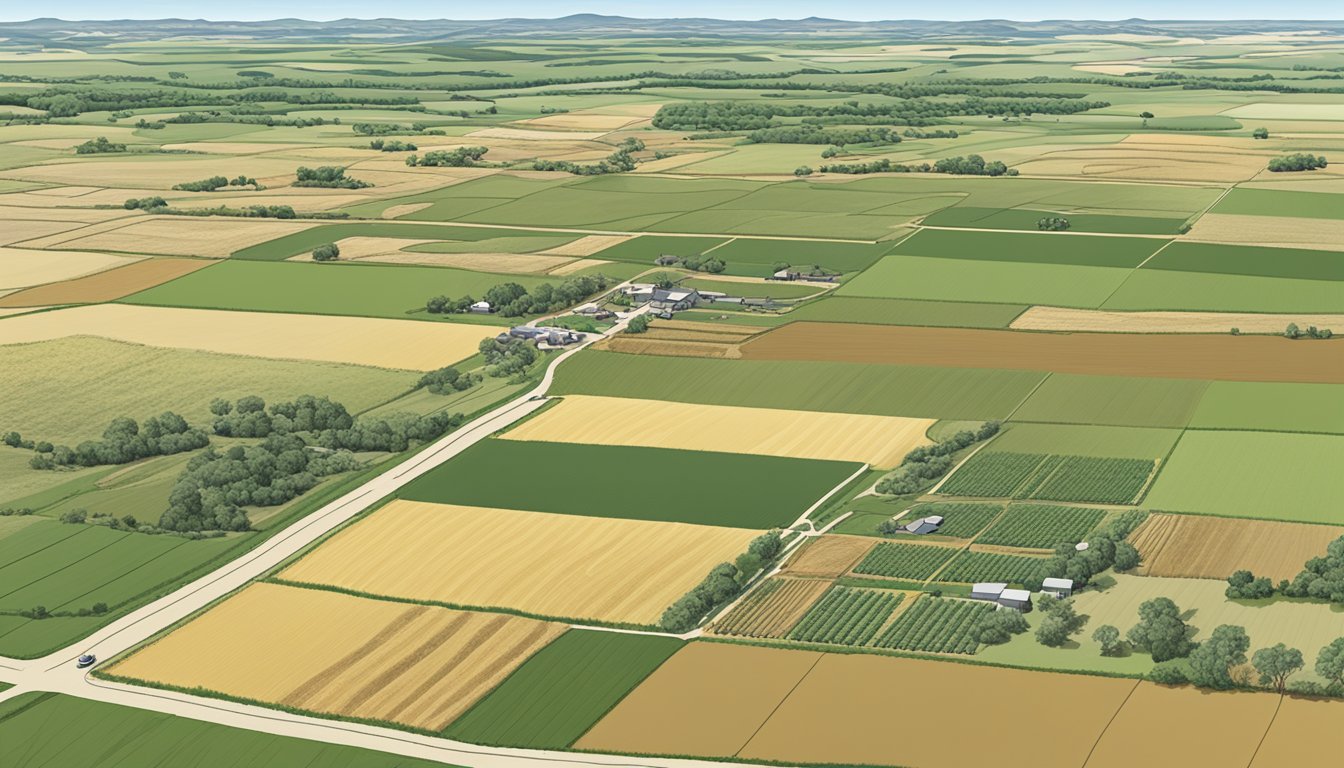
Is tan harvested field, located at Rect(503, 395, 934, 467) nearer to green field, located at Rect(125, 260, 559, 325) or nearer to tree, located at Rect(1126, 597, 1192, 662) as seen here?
tree, located at Rect(1126, 597, 1192, 662)

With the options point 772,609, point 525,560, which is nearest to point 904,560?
point 772,609

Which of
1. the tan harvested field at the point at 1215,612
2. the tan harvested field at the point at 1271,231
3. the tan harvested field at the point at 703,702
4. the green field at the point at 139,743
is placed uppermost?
the green field at the point at 139,743

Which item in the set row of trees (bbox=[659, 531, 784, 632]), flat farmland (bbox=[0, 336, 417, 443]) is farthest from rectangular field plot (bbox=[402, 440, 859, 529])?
flat farmland (bbox=[0, 336, 417, 443])

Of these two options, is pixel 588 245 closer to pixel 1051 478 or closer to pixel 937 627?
pixel 1051 478

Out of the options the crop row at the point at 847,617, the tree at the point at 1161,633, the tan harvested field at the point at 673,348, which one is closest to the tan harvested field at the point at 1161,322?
the tan harvested field at the point at 673,348

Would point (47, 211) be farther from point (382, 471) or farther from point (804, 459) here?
point (804, 459)

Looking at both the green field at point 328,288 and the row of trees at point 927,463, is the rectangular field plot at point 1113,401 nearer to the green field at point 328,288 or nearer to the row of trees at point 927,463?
the row of trees at point 927,463
